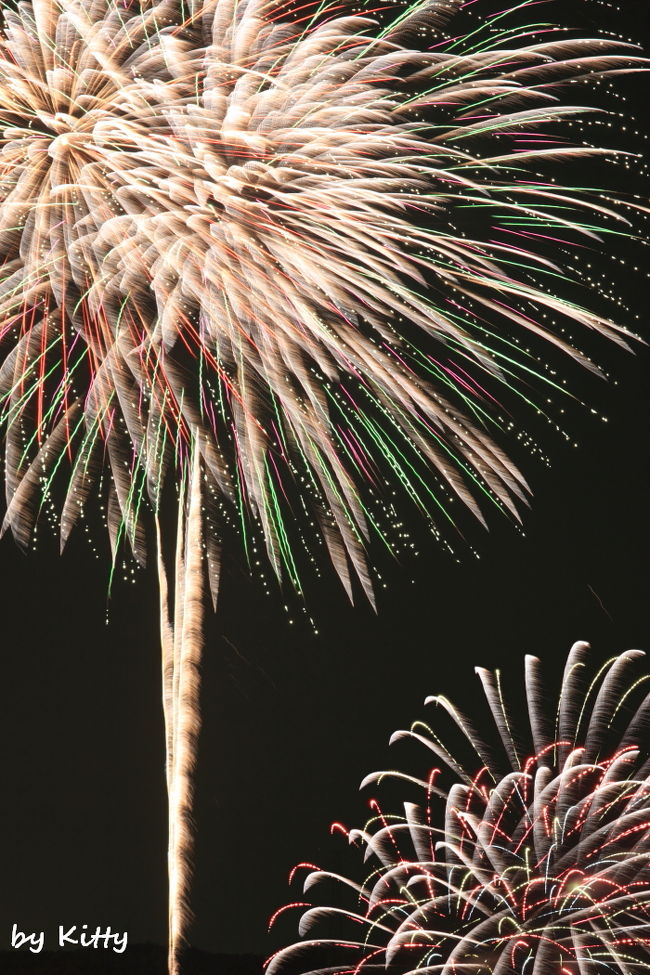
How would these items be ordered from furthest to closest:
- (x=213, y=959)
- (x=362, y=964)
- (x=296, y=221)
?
1. (x=213, y=959)
2. (x=362, y=964)
3. (x=296, y=221)

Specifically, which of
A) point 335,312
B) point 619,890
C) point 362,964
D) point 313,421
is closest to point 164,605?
point 313,421

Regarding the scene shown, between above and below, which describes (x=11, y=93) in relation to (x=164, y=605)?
above

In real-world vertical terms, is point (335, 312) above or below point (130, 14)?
below

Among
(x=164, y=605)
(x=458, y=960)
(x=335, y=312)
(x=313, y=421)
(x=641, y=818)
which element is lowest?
(x=458, y=960)

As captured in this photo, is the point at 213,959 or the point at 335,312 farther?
the point at 213,959

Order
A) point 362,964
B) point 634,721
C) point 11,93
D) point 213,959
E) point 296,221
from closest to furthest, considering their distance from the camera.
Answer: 1. point 11,93
2. point 296,221
3. point 634,721
4. point 362,964
5. point 213,959

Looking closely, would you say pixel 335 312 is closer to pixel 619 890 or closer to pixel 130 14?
pixel 130 14

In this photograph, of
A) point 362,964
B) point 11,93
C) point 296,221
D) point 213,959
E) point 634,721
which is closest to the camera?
point 11,93

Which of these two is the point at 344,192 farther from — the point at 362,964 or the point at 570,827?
the point at 362,964

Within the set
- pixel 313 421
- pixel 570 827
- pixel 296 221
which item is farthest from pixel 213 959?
pixel 296 221
